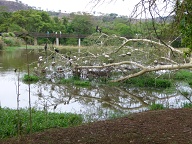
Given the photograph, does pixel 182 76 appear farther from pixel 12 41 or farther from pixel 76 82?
pixel 12 41

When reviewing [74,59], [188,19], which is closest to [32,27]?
[74,59]

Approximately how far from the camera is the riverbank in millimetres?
5242

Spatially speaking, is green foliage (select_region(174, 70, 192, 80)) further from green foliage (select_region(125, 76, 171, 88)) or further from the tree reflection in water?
the tree reflection in water

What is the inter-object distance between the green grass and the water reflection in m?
2.32

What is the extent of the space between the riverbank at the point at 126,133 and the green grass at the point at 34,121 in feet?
1.96

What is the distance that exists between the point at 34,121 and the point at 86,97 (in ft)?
18.6

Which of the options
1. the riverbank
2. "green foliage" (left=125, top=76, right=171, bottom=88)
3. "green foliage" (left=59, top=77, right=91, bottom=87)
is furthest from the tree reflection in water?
the riverbank

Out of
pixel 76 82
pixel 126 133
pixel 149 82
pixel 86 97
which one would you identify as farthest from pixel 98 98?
pixel 126 133

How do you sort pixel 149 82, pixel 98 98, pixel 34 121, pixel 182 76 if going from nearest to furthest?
pixel 34 121 → pixel 98 98 → pixel 149 82 → pixel 182 76

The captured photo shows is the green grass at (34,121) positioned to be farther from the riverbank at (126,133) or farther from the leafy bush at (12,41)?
the leafy bush at (12,41)

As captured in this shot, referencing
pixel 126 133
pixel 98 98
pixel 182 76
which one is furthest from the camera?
pixel 182 76

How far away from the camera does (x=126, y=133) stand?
5.67 metres

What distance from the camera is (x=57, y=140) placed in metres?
5.29

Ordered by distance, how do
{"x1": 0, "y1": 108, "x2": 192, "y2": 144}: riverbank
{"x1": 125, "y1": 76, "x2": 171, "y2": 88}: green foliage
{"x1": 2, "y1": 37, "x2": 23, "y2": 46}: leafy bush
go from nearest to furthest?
{"x1": 0, "y1": 108, "x2": 192, "y2": 144}: riverbank
{"x1": 125, "y1": 76, "x2": 171, "y2": 88}: green foliage
{"x1": 2, "y1": 37, "x2": 23, "y2": 46}: leafy bush
